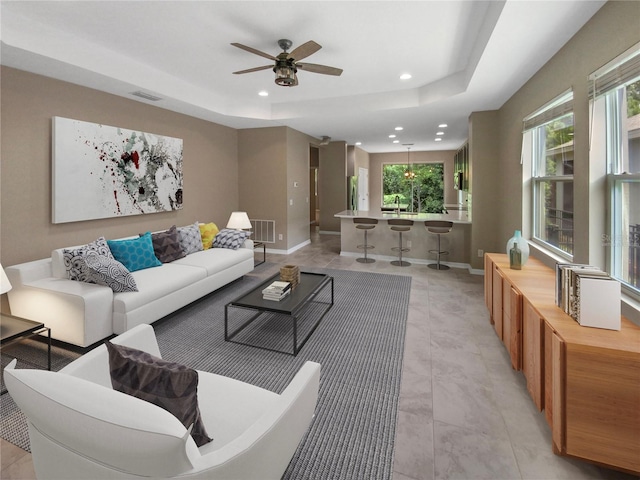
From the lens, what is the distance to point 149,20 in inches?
117

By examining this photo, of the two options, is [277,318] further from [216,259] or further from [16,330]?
[16,330]

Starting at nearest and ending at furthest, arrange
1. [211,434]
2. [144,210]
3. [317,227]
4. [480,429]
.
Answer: [211,434] < [480,429] < [144,210] < [317,227]

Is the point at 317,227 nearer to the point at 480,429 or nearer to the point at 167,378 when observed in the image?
the point at 480,429

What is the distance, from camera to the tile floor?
64.1 inches

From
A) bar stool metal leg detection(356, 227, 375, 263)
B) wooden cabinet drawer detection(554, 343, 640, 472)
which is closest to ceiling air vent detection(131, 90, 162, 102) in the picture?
bar stool metal leg detection(356, 227, 375, 263)

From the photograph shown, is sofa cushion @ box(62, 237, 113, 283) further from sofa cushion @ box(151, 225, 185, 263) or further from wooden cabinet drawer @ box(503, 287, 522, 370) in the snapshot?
wooden cabinet drawer @ box(503, 287, 522, 370)

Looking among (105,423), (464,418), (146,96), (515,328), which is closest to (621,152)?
(515,328)

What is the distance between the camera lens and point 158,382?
109cm

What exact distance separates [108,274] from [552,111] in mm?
4358

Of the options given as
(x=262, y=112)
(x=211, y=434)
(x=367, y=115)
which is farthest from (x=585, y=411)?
(x=262, y=112)

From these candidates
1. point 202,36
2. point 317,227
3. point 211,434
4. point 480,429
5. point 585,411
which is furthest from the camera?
point 317,227

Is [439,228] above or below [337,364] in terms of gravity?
above

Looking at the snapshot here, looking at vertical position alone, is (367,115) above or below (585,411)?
above

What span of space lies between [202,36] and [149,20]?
1.60 feet
